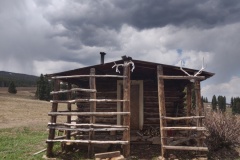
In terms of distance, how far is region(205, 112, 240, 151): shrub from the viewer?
13242 mm

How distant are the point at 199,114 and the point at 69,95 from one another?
21.5ft

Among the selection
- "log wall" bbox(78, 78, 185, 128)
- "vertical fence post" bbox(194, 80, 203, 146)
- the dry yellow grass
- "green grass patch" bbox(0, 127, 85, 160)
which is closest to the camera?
"vertical fence post" bbox(194, 80, 203, 146)

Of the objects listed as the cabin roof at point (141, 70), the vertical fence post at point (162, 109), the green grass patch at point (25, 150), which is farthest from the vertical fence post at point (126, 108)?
the green grass patch at point (25, 150)

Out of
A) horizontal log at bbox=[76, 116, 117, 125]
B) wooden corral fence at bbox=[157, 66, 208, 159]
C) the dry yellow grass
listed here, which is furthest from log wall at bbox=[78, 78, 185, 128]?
A: the dry yellow grass

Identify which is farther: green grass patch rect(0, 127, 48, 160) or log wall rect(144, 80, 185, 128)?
log wall rect(144, 80, 185, 128)

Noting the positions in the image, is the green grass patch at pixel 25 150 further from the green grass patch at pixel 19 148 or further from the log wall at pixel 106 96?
the log wall at pixel 106 96

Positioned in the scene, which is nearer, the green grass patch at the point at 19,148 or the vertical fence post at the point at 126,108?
the vertical fence post at the point at 126,108

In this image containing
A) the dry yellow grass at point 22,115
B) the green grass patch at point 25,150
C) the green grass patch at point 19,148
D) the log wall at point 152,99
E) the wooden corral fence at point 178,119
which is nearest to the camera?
the wooden corral fence at point 178,119

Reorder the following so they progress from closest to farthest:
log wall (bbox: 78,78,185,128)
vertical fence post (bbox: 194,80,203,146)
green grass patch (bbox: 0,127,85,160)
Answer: vertical fence post (bbox: 194,80,203,146)
green grass patch (bbox: 0,127,85,160)
log wall (bbox: 78,78,185,128)

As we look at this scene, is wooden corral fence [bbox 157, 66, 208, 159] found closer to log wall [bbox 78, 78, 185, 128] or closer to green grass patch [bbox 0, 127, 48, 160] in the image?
log wall [bbox 78, 78, 185, 128]

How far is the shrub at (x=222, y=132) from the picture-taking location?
43.4 ft

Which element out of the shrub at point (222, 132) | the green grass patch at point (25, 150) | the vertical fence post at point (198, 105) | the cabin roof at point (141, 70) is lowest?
the green grass patch at point (25, 150)

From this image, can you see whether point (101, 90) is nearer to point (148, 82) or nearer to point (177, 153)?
point (148, 82)

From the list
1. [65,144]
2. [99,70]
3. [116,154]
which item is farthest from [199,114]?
[65,144]
